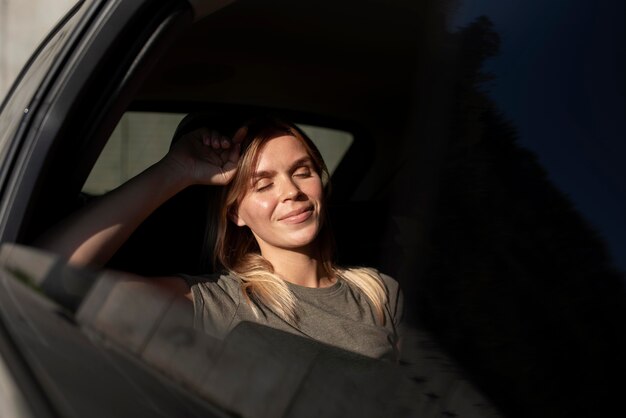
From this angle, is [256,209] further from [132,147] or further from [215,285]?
[132,147]

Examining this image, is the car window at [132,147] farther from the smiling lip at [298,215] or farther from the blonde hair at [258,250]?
the smiling lip at [298,215]

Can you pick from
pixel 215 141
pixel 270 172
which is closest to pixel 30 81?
pixel 215 141

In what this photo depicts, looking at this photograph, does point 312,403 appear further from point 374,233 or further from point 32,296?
point 374,233

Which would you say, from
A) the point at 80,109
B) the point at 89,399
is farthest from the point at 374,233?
the point at 89,399

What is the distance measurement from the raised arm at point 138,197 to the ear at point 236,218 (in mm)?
109

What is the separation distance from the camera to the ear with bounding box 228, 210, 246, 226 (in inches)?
95.0

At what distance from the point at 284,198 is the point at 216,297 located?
0.33 meters

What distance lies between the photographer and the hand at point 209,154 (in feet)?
7.57

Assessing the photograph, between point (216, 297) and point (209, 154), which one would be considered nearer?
point (216, 297)

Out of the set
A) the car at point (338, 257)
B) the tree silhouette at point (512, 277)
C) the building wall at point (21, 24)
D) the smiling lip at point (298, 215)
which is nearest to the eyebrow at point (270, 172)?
the smiling lip at point (298, 215)

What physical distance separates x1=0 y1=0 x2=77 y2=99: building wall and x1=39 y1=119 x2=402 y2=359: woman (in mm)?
5992

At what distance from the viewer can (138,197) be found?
2.20 m

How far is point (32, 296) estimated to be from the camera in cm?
176

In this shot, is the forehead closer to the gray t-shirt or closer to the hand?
the hand
